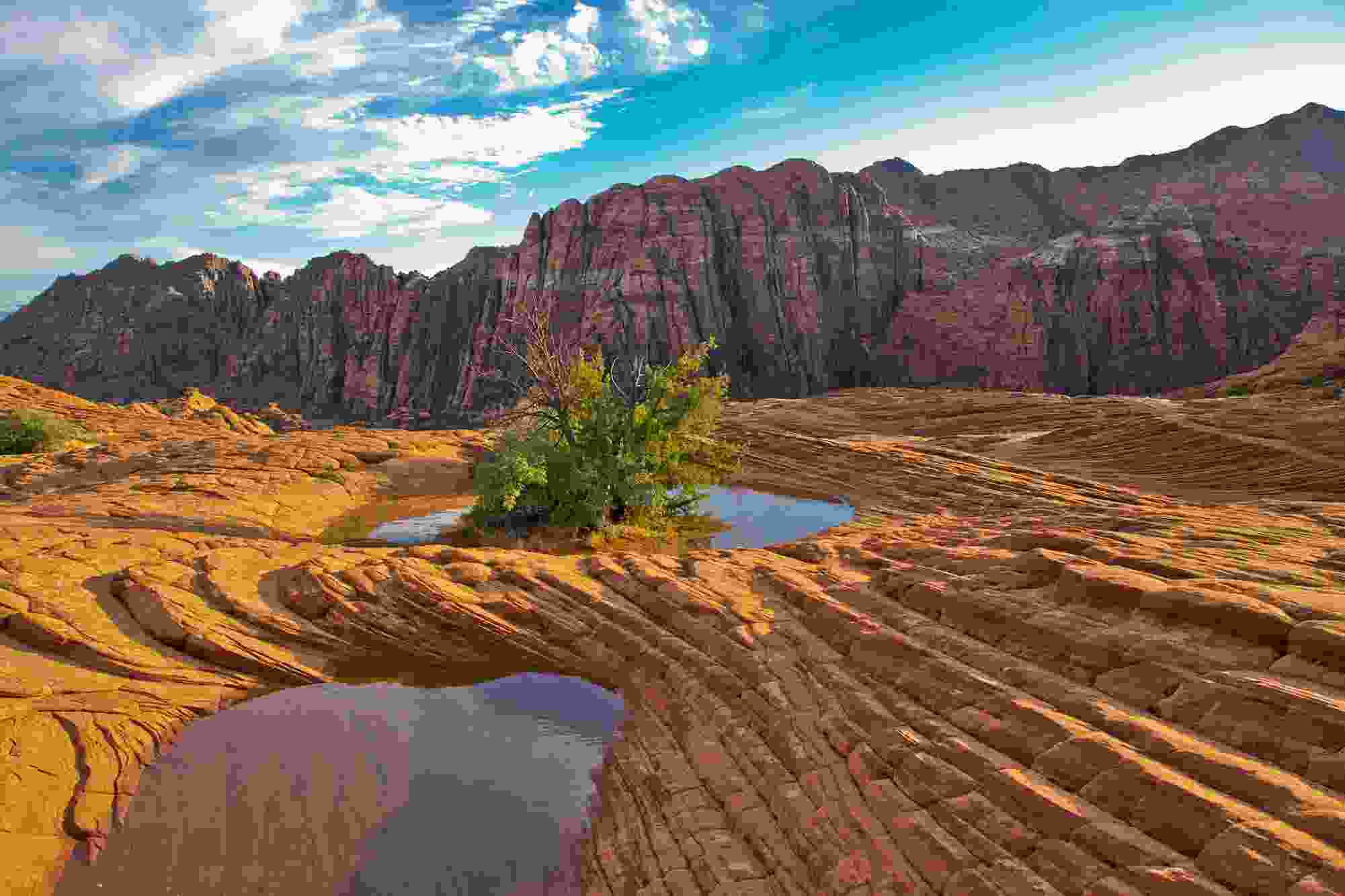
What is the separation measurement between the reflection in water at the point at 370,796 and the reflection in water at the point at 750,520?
37.1 feet

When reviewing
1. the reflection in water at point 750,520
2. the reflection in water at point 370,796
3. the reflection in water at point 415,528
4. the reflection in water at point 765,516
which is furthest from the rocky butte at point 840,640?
the reflection in water at point 415,528

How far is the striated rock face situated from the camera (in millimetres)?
81438

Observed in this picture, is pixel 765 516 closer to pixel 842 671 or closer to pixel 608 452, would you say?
pixel 608 452

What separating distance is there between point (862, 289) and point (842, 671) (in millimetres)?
87760

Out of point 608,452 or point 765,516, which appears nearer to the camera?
point 608,452

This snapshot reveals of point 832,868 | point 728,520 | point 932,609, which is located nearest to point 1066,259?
point 728,520

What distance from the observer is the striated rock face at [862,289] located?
81438 mm

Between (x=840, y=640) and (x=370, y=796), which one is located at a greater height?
(x=840, y=640)

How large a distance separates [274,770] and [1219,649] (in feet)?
47.1

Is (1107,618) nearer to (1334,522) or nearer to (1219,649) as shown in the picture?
(1219,649)

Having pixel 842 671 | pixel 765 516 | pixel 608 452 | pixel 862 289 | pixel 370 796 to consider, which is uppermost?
pixel 862 289

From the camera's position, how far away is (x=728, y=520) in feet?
90.9

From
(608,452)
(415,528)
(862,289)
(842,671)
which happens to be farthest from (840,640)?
(862,289)

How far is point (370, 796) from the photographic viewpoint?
11.1 m
